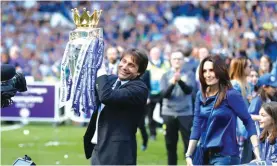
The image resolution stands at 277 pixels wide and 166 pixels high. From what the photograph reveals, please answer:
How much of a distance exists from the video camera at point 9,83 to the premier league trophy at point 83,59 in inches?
17.6

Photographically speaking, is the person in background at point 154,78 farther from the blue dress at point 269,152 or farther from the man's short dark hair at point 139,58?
the man's short dark hair at point 139,58

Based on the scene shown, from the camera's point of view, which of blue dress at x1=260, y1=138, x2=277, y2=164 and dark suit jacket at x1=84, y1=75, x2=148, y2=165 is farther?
blue dress at x1=260, y1=138, x2=277, y2=164

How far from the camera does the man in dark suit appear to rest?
6.63m

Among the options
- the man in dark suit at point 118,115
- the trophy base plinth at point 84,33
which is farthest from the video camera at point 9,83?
the man in dark suit at point 118,115

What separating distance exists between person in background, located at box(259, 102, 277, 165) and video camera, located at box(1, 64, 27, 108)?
2.68 metres

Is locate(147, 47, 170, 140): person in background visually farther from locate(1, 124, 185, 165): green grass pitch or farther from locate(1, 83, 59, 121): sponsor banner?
locate(1, 83, 59, 121): sponsor banner

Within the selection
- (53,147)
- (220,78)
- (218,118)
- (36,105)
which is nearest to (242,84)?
(220,78)

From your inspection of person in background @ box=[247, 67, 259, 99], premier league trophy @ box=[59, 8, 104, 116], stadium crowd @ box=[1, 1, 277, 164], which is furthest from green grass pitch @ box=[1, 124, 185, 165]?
premier league trophy @ box=[59, 8, 104, 116]

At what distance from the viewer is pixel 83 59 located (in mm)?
6484

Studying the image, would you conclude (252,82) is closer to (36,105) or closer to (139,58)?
(139,58)

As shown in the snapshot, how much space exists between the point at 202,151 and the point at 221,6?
17014 millimetres

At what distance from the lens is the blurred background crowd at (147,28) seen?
70.8ft

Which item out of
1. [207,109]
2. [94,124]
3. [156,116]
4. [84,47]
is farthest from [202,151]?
[156,116]

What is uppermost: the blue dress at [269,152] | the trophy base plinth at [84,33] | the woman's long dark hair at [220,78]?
the trophy base plinth at [84,33]
